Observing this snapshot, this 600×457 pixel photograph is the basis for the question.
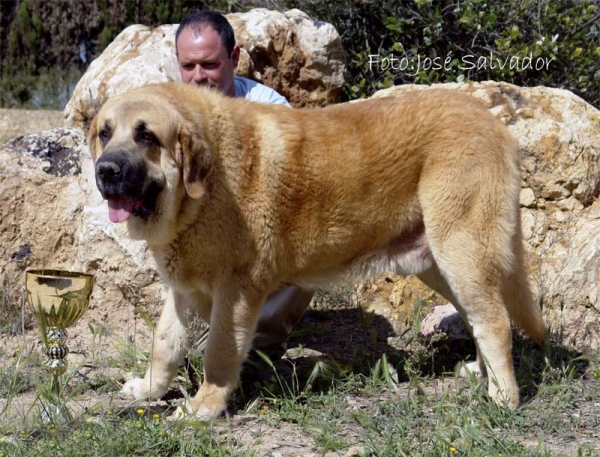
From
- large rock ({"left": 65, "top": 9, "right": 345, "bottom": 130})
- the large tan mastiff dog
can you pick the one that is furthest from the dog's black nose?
large rock ({"left": 65, "top": 9, "right": 345, "bottom": 130})

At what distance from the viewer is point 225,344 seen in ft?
12.0

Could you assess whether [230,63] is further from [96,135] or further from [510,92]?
[510,92]

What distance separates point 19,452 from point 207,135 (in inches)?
62.6

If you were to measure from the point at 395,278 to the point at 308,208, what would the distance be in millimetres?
1720

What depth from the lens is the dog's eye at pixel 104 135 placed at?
11.5 ft

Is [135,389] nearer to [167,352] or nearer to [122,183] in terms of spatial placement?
[167,352]

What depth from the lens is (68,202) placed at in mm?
5164

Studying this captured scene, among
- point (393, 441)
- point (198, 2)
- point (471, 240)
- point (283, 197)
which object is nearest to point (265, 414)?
point (393, 441)

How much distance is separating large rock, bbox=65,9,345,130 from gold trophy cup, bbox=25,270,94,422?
7.78 feet

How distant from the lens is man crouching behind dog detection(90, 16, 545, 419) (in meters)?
3.61

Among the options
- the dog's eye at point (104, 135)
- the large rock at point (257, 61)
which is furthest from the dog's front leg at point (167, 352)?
the large rock at point (257, 61)

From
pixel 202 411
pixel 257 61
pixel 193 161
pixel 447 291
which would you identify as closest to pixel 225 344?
pixel 202 411

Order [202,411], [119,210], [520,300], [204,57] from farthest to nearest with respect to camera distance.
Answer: [204,57]
[520,300]
[202,411]
[119,210]

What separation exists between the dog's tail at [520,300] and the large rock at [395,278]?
31.7 inches
